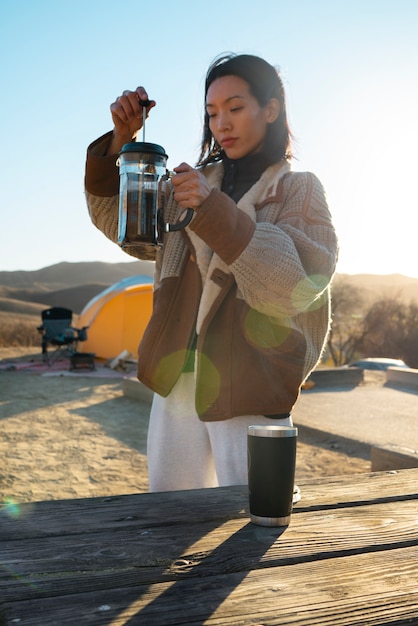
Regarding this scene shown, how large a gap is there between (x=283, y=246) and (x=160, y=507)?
71cm

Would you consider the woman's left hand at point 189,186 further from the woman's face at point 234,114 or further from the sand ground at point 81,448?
the sand ground at point 81,448

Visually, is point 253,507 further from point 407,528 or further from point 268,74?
point 268,74

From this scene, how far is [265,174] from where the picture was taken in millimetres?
1825

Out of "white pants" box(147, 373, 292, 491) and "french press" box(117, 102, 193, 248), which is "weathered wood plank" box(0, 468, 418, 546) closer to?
"white pants" box(147, 373, 292, 491)

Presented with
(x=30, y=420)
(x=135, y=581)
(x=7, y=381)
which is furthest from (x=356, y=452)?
(x=7, y=381)

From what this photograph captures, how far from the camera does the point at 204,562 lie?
1.05 meters

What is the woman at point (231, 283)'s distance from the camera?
1.56 m

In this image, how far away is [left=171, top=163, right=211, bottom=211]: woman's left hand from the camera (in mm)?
1448

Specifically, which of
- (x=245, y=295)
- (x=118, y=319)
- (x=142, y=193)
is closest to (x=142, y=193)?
(x=142, y=193)

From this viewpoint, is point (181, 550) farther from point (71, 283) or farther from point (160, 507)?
point (71, 283)

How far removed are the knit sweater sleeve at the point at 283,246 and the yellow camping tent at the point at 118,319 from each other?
991cm

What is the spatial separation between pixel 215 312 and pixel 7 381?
301 inches

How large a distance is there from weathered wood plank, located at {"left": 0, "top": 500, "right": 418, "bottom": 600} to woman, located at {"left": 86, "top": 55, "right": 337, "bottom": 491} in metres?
0.43

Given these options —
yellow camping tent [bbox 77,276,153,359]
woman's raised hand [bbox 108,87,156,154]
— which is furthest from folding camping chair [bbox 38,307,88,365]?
woman's raised hand [bbox 108,87,156,154]
